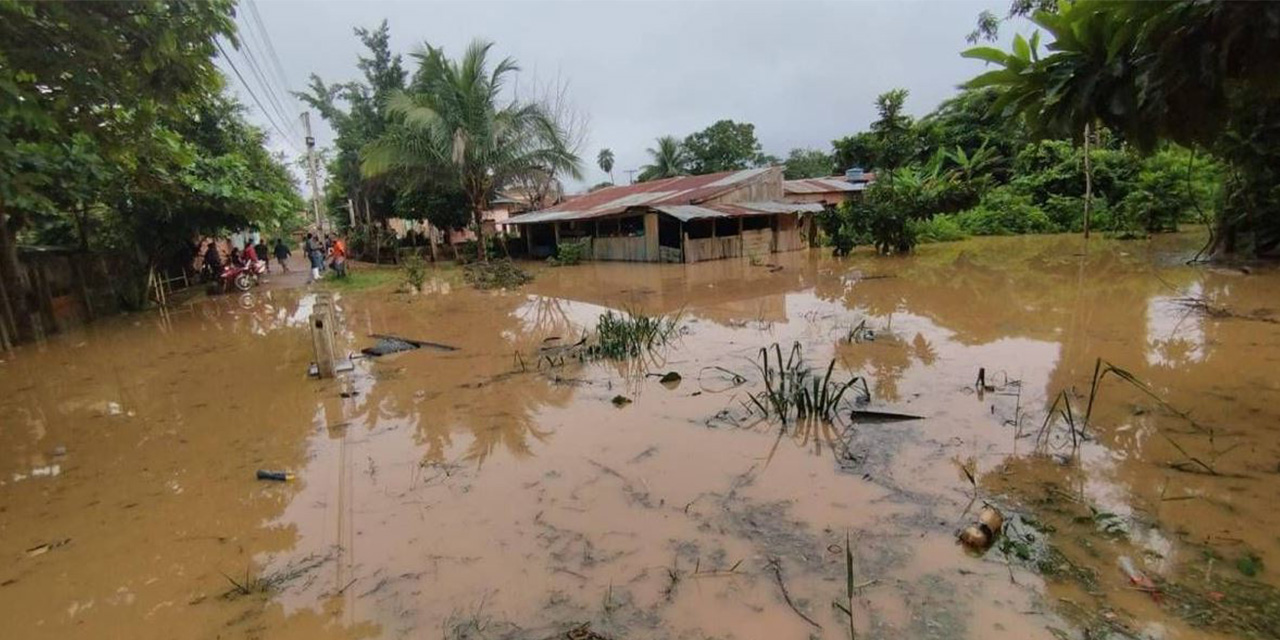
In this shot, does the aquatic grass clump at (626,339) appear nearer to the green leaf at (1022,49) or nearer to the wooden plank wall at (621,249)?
the green leaf at (1022,49)

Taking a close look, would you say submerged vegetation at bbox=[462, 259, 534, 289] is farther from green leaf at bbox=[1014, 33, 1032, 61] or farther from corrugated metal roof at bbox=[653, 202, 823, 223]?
green leaf at bbox=[1014, 33, 1032, 61]

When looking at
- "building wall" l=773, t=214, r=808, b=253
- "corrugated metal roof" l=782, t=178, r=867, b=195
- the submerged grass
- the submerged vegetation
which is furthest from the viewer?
"corrugated metal roof" l=782, t=178, r=867, b=195

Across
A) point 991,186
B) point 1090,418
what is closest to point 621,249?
point 991,186

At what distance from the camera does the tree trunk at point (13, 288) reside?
11383 mm

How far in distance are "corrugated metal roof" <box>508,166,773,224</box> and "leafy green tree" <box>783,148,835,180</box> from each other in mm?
25451

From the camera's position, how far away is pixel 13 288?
11.6m

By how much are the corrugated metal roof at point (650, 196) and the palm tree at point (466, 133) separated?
2.24m

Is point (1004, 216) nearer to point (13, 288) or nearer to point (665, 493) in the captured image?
point (665, 493)

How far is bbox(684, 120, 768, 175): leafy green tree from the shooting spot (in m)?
41.6

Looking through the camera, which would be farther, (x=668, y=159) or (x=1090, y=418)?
(x=668, y=159)

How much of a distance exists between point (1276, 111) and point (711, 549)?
1423cm

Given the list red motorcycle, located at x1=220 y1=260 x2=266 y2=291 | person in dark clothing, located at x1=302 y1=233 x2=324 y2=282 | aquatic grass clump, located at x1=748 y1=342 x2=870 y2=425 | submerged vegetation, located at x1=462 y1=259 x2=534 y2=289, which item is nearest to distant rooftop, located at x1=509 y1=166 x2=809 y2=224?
submerged vegetation, located at x1=462 y1=259 x2=534 y2=289

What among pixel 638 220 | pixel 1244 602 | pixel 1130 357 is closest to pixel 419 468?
pixel 1244 602

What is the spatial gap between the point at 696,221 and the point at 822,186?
975 centimetres
